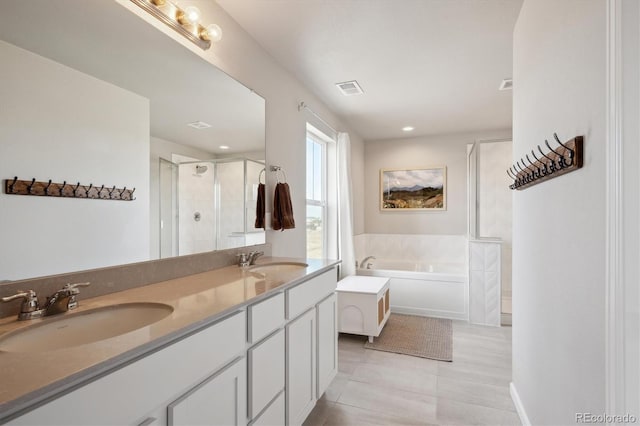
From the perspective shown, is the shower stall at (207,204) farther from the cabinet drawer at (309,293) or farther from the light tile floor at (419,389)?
the light tile floor at (419,389)

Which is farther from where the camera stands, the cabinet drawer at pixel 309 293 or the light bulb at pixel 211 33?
the light bulb at pixel 211 33

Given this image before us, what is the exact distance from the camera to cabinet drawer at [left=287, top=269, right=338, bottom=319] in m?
1.59

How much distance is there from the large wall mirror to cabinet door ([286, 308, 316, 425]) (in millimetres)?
725

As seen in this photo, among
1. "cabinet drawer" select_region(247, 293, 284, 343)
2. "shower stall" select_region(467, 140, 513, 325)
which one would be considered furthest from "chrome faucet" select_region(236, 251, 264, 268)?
"shower stall" select_region(467, 140, 513, 325)

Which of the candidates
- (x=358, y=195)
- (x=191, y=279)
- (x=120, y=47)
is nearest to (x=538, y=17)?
(x=120, y=47)

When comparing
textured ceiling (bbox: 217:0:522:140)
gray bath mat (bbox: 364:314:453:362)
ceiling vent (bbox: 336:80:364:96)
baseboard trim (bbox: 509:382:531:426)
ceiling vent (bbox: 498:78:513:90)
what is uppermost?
textured ceiling (bbox: 217:0:522:140)

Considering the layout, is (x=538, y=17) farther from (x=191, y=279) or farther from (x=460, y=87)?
(x=191, y=279)

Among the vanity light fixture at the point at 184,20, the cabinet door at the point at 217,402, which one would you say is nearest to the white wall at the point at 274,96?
the vanity light fixture at the point at 184,20

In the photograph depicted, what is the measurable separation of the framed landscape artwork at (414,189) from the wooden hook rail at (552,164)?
9.96ft

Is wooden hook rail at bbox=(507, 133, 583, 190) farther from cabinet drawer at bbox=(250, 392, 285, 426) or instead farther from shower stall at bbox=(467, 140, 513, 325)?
shower stall at bbox=(467, 140, 513, 325)

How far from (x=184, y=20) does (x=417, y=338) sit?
10.8 ft

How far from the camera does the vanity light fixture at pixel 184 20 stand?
1.49 m

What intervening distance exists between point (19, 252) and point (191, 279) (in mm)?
705

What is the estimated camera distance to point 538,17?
5.09ft
